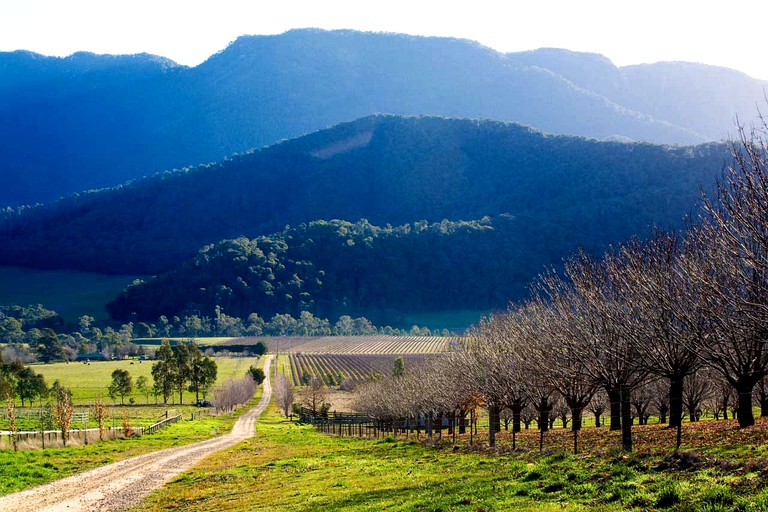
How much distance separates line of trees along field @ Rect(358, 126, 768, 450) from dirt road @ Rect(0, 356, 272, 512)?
15.6m

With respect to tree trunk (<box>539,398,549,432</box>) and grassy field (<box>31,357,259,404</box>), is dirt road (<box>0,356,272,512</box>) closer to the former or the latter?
tree trunk (<box>539,398,549,432</box>)

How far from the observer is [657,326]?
2908 cm

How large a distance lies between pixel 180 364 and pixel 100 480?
7702 centimetres

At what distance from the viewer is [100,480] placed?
3244cm

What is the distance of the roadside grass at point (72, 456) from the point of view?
100ft

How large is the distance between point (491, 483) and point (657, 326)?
14.1 metres

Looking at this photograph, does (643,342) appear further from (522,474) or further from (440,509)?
(440,509)

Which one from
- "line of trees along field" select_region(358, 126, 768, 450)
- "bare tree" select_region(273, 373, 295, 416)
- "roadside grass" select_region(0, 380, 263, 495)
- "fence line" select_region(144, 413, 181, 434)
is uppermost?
"line of trees along field" select_region(358, 126, 768, 450)

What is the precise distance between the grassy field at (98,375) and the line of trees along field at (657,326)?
73.0m

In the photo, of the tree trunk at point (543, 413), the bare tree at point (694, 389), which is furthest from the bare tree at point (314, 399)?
the tree trunk at point (543, 413)

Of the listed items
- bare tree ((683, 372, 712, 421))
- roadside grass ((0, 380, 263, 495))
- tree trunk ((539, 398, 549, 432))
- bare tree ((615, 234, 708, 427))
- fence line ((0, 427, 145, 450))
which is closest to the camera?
bare tree ((615, 234, 708, 427))

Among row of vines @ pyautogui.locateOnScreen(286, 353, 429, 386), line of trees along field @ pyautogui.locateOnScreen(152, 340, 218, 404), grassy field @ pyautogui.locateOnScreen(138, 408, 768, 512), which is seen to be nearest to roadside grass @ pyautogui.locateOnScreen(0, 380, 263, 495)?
grassy field @ pyautogui.locateOnScreen(138, 408, 768, 512)

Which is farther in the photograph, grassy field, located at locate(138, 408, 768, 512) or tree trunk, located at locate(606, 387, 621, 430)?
tree trunk, located at locate(606, 387, 621, 430)

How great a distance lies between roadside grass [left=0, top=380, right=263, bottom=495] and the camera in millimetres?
30609
